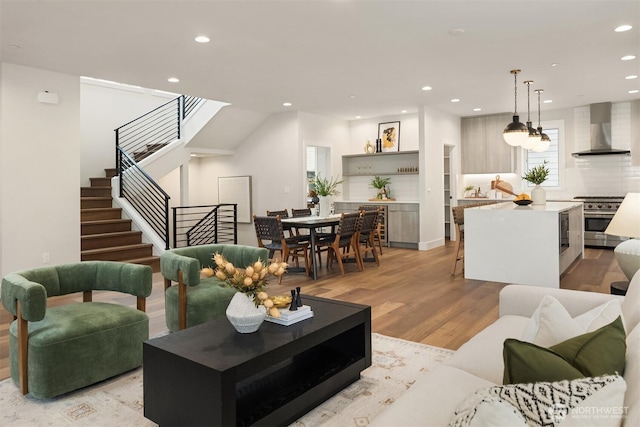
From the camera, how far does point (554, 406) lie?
1.03 metres

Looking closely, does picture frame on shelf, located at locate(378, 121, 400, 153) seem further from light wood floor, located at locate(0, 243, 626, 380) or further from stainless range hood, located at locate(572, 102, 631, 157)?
stainless range hood, located at locate(572, 102, 631, 157)

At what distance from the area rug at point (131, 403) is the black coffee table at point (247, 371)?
100 millimetres

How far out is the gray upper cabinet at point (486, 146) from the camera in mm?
8906

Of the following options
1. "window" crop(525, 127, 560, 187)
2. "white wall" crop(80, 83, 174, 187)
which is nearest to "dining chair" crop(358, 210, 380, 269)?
"window" crop(525, 127, 560, 187)

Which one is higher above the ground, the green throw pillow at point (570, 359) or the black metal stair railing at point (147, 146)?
the black metal stair railing at point (147, 146)

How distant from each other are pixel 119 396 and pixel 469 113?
831 cm

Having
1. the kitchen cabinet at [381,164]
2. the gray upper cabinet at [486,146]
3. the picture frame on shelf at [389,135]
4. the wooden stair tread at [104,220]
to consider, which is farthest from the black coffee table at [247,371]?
the gray upper cabinet at [486,146]

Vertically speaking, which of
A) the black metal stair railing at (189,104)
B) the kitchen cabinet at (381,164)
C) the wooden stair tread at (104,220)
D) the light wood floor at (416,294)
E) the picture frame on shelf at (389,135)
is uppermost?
the black metal stair railing at (189,104)

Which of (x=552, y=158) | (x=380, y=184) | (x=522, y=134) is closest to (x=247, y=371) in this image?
(x=522, y=134)

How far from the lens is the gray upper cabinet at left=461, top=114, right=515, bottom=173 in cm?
891

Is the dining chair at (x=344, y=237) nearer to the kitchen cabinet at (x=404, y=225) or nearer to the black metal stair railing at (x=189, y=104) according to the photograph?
the kitchen cabinet at (x=404, y=225)

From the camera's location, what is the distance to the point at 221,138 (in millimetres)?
8867

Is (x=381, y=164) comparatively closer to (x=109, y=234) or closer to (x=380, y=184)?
(x=380, y=184)

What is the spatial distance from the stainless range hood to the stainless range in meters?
0.84
